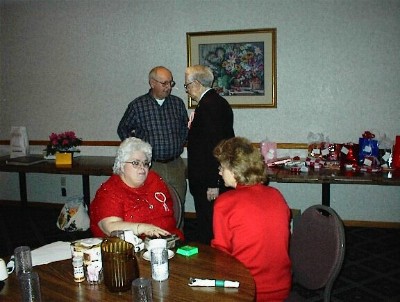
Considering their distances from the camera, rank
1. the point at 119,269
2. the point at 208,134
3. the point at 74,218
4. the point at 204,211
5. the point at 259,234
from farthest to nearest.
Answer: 1. the point at 74,218
2. the point at 204,211
3. the point at 208,134
4. the point at 259,234
5. the point at 119,269

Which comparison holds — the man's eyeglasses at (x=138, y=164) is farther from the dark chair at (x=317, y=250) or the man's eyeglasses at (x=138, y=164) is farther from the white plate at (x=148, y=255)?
the dark chair at (x=317, y=250)

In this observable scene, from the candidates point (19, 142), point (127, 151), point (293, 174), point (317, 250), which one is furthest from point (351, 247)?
point (19, 142)

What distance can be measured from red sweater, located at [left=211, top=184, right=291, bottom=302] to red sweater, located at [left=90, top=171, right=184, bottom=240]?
520mm

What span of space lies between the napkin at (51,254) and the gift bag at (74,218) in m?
2.45

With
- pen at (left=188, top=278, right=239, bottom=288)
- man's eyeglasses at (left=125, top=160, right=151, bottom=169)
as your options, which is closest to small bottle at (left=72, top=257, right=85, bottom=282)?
pen at (left=188, top=278, right=239, bottom=288)

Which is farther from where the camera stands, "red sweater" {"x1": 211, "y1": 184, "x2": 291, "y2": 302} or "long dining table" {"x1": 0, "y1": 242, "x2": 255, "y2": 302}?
"red sweater" {"x1": 211, "y1": 184, "x2": 291, "y2": 302}

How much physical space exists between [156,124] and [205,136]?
2.71 feet

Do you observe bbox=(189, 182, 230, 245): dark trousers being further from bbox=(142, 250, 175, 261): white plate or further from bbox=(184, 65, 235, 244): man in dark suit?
bbox=(142, 250, 175, 261): white plate

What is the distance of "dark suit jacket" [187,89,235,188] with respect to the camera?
2947mm

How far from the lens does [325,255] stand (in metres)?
1.73

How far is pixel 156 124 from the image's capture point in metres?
3.65

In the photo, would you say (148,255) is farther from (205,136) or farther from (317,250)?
(205,136)

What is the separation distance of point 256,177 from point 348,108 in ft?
8.97

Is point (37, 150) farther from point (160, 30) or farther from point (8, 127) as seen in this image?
point (160, 30)
